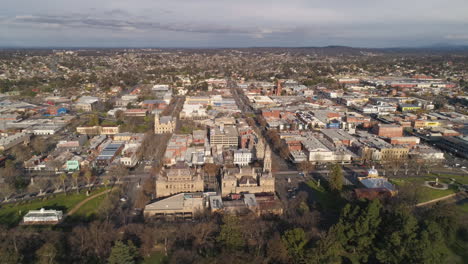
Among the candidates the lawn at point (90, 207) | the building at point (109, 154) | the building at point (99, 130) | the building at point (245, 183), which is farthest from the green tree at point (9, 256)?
the building at point (99, 130)

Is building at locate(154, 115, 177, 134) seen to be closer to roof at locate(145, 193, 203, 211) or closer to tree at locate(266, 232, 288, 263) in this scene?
roof at locate(145, 193, 203, 211)

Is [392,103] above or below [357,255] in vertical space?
above

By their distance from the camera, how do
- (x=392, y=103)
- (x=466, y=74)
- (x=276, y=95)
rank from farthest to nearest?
(x=466, y=74), (x=276, y=95), (x=392, y=103)

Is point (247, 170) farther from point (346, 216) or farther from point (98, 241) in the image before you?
point (98, 241)

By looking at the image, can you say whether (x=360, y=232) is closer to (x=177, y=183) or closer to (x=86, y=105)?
(x=177, y=183)

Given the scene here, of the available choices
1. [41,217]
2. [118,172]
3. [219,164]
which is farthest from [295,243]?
[118,172]

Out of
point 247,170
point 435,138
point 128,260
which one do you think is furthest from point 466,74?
point 128,260
